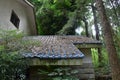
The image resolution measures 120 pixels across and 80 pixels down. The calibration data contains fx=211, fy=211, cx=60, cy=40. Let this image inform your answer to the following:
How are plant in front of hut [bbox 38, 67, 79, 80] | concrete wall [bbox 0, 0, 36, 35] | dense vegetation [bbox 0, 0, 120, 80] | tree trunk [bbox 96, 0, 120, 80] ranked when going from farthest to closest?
concrete wall [bbox 0, 0, 36, 35], tree trunk [bbox 96, 0, 120, 80], plant in front of hut [bbox 38, 67, 79, 80], dense vegetation [bbox 0, 0, 120, 80]

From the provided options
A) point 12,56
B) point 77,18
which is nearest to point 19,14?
point 77,18

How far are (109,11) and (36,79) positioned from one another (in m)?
9.26

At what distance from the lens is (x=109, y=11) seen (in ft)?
51.7

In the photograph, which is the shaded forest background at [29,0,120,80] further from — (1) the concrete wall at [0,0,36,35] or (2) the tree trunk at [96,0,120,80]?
(2) the tree trunk at [96,0,120,80]

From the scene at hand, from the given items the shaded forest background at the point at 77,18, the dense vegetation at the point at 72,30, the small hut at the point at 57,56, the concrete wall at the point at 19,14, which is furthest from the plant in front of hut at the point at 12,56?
the shaded forest background at the point at 77,18

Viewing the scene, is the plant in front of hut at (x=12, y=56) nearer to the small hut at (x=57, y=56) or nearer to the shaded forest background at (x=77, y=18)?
the small hut at (x=57, y=56)

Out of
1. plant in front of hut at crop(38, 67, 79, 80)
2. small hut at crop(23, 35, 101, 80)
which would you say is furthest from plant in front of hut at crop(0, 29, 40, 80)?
plant in front of hut at crop(38, 67, 79, 80)

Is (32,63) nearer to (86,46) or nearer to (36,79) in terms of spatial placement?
(36,79)

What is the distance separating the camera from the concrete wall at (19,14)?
11.2 metres

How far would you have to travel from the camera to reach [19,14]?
45.3ft

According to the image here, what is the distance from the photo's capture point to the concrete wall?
11.2 meters

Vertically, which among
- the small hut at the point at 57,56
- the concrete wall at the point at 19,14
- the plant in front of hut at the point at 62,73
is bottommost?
the plant in front of hut at the point at 62,73

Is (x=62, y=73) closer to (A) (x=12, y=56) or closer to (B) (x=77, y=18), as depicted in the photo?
(A) (x=12, y=56)

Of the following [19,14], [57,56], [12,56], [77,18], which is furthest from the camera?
[77,18]
